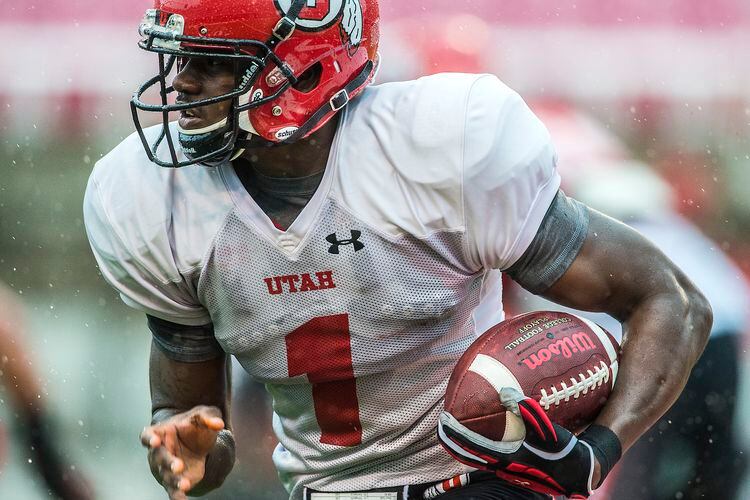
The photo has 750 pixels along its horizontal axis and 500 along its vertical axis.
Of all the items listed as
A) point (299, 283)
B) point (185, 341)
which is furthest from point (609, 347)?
point (185, 341)

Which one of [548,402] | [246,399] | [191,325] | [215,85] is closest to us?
[548,402]

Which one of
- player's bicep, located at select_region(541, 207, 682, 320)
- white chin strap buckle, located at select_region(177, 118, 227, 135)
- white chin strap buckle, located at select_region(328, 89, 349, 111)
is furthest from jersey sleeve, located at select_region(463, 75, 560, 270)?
white chin strap buckle, located at select_region(177, 118, 227, 135)

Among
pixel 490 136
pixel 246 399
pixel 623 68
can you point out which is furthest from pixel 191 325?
pixel 623 68

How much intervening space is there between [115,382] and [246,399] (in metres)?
0.42

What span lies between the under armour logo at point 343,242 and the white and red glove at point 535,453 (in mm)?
335

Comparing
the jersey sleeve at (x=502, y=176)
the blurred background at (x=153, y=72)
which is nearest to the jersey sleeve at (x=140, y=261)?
the jersey sleeve at (x=502, y=176)

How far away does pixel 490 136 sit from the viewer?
210 centimetres

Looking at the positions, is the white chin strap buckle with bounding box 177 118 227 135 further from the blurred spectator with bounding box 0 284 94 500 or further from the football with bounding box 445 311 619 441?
the blurred spectator with bounding box 0 284 94 500

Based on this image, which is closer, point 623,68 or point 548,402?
point 548,402

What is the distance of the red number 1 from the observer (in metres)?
2.22

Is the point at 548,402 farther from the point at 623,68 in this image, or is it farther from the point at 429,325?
the point at 623,68

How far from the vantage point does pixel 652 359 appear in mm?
2168

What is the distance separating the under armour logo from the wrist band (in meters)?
0.51

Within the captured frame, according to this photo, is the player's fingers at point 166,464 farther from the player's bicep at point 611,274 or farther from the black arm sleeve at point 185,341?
the player's bicep at point 611,274
